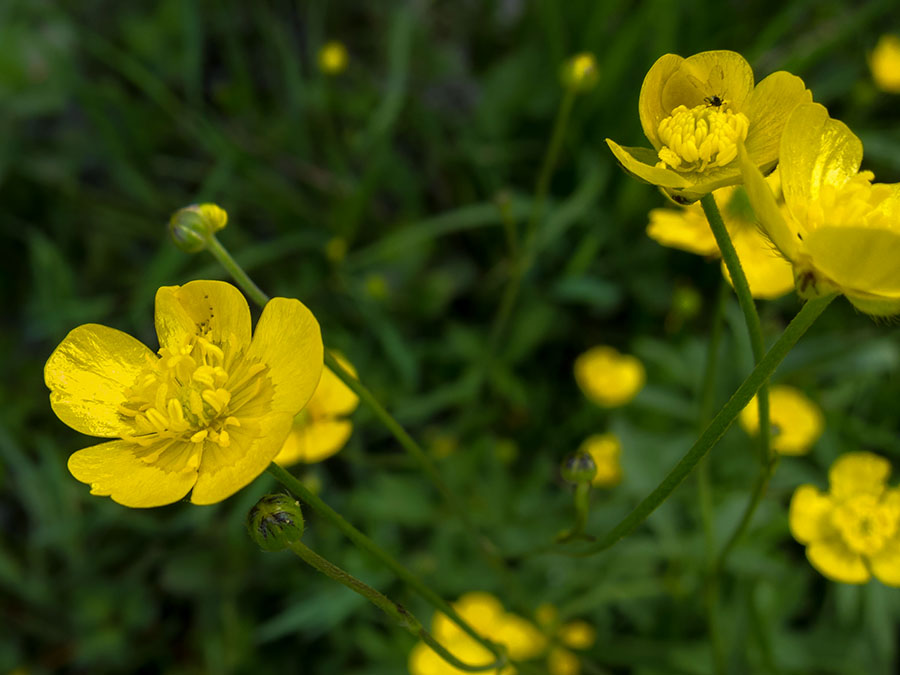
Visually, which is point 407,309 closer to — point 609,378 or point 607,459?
point 609,378

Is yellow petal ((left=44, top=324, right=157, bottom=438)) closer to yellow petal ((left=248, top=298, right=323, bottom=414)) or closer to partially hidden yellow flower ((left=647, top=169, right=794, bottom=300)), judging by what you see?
yellow petal ((left=248, top=298, right=323, bottom=414))

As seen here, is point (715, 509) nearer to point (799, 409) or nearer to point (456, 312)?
point (799, 409)

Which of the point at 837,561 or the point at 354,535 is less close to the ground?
the point at 354,535

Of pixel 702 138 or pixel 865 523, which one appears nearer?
pixel 702 138

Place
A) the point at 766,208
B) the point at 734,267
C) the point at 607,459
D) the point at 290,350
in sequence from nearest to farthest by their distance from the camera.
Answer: the point at 766,208 → the point at 734,267 → the point at 290,350 → the point at 607,459

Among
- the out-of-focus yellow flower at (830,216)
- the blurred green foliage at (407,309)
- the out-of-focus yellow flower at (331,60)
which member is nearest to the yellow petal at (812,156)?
the out-of-focus yellow flower at (830,216)

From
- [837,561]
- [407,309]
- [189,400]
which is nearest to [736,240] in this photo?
[837,561]

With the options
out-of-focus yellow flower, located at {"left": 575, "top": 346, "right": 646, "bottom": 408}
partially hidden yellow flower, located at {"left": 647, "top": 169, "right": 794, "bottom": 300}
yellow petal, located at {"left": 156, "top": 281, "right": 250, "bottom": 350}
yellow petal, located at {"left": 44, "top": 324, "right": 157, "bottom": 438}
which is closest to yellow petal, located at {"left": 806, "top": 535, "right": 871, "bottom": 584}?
partially hidden yellow flower, located at {"left": 647, "top": 169, "right": 794, "bottom": 300}
